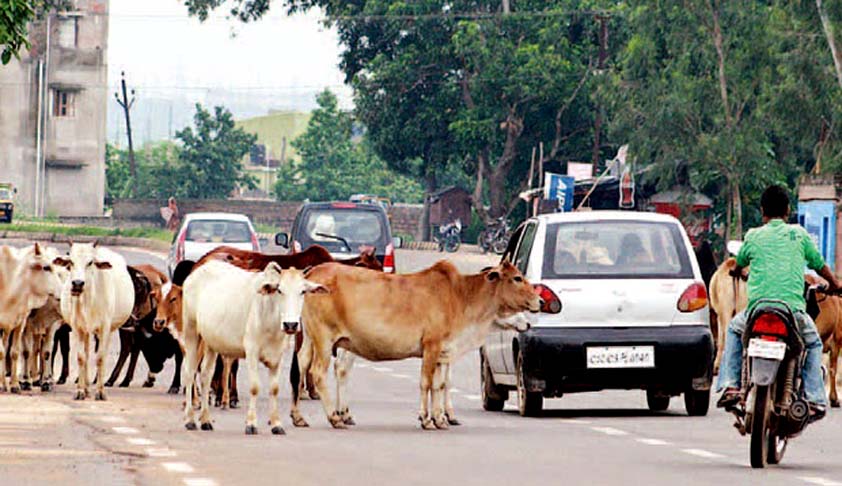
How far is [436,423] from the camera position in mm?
17266

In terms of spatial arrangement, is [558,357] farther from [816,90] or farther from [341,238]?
[816,90]

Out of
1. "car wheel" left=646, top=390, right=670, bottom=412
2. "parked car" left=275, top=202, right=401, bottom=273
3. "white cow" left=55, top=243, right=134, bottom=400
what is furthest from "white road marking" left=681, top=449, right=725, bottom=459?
"parked car" left=275, top=202, right=401, bottom=273

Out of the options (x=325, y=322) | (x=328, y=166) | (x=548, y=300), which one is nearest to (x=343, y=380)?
(x=325, y=322)

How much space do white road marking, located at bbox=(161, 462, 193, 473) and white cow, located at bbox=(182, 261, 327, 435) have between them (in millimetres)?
2592

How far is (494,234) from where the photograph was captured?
3238 inches

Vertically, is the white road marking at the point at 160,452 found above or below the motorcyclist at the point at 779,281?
below

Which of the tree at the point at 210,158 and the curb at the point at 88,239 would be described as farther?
the tree at the point at 210,158

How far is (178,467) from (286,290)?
3.43 meters

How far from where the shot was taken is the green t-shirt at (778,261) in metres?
14.0

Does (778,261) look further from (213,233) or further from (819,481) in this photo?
(213,233)

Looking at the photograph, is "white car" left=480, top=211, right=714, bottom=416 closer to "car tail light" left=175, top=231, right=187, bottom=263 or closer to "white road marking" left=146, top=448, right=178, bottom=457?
"white road marking" left=146, top=448, right=178, bottom=457

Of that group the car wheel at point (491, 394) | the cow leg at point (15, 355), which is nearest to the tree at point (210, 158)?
the cow leg at point (15, 355)

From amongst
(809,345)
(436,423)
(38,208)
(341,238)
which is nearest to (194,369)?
(436,423)

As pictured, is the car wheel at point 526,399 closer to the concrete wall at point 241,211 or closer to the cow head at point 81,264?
the cow head at point 81,264
